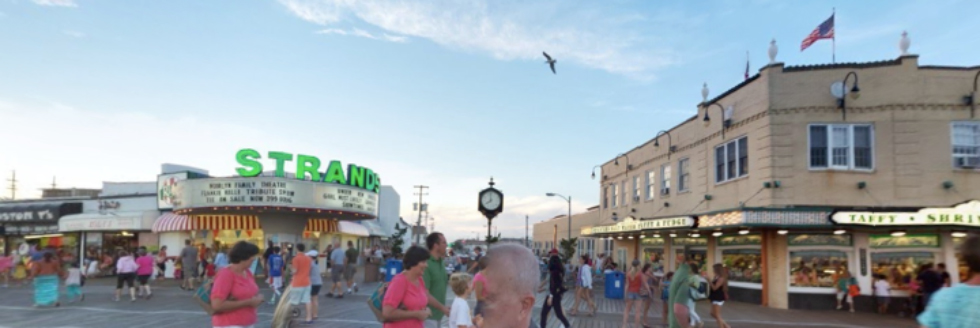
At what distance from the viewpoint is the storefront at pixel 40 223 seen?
3341 centimetres

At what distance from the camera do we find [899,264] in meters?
17.6

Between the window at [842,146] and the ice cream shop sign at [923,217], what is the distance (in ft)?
5.82

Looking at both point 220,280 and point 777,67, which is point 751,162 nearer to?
point 777,67

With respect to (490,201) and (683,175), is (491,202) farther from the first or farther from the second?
(683,175)

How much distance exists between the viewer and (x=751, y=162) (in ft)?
62.0

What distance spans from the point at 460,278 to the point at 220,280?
83.1 inches

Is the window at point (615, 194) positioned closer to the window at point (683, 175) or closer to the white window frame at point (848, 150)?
the window at point (683, 175)

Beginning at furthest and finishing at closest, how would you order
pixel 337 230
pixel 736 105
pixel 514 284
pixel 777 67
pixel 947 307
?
1. pixel 337 230
2. pixel 736 105
3. pixel 777 67
4. pixel 947 307
5. pixel 514 284

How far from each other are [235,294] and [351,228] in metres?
31.6

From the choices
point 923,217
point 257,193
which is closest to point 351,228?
point 257,193

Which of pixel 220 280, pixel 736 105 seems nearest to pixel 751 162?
pixel 736 105

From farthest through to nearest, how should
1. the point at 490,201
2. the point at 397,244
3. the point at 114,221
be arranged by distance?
1. the point at 397,244
2. the point at 114,221
3. the point at 490,201

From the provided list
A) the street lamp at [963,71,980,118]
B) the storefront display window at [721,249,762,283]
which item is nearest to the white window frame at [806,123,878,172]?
the street lamp at [963,71,980,118]

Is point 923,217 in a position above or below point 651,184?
below
